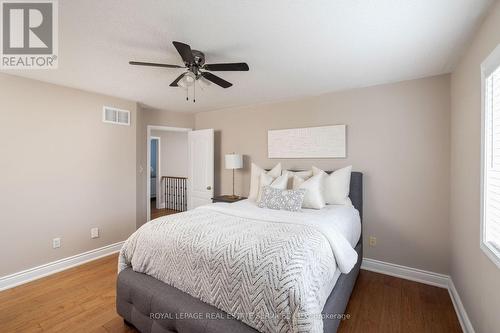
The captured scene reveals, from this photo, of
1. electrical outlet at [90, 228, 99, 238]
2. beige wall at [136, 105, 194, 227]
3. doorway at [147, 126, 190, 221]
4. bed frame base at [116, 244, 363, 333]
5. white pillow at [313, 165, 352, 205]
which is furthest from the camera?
doorway at [147, 126, 190, 221]

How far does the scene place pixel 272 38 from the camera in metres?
1.83

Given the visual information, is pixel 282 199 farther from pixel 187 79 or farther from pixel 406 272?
pixel 406 272

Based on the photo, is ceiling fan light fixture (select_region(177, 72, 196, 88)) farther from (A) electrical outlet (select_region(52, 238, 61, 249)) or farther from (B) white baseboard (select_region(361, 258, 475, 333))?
(B) white baseboard (select_region(361, 258, 475, 333))

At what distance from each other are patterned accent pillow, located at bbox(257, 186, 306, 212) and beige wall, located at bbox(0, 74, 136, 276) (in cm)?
233

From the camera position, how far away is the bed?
1.29m

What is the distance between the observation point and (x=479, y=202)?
1616mm

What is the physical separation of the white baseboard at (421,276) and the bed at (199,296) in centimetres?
100

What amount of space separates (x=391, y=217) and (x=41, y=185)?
4258 millimetres

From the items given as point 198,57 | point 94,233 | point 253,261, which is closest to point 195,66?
point 198,57

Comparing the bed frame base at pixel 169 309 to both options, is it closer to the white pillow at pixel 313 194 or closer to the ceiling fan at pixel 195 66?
the white pillow at pixel 313 194

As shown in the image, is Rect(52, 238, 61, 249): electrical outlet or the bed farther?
Rect(52, 238, 61, 249): electrical outlet

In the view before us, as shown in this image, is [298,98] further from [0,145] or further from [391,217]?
[0,145]

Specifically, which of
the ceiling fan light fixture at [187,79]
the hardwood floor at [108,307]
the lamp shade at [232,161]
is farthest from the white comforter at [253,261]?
the lamp shade at [232,161]

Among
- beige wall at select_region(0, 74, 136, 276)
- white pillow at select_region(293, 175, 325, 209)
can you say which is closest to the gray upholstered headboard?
white pillow at select_region(293, 175, 325, 209)
